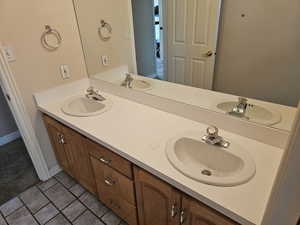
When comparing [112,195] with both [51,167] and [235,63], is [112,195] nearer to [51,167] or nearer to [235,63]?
[51,167]

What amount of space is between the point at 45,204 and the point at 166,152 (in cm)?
138

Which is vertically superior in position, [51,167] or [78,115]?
[78,115]

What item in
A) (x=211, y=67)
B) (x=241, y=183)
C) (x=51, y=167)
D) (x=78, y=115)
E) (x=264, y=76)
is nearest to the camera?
(x=241, y=183)

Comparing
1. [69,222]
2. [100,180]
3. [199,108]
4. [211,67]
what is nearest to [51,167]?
[69,222]

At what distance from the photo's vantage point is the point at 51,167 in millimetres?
2016

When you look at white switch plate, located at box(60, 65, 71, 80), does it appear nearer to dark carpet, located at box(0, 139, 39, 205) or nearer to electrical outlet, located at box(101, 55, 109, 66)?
electrical outlet, located at box(101, 55, 109, 66)

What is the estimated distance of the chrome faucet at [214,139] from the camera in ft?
3.51

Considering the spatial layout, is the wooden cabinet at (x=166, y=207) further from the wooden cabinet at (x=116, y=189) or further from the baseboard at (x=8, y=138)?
the baseboard at (x=8, y=138)

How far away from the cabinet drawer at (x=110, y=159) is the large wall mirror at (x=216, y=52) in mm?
581

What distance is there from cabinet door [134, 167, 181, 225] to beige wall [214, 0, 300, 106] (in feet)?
2.24

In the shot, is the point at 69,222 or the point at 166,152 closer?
the point at 166,152

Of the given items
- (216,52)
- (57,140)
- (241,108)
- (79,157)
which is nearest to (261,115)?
(241,108)

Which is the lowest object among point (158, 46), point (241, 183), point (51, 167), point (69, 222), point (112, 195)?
point (69, 222)

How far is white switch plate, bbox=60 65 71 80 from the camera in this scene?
181cm
